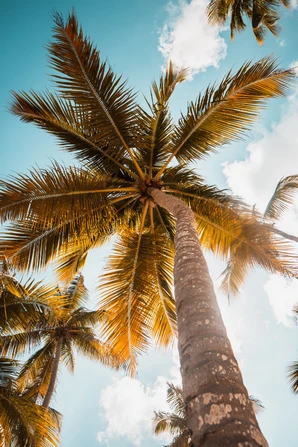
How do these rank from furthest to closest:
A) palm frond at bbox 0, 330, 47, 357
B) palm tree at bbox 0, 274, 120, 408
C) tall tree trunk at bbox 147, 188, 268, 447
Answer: palm tree at bbox 0, 274, 120, 408 < palm frond at bbox 0, 330, 47, 357 < tall tree trunk at bbox 147, 188, 268, 447

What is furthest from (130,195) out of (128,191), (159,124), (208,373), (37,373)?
(37,373)

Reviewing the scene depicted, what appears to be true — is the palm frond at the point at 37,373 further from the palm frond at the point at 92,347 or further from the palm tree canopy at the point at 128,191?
the palm tree canopy at the point at 128,191

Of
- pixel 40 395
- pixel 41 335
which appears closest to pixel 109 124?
pixel 41 335

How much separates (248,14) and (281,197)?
11.7 meters

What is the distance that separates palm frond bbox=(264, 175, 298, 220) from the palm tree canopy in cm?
63

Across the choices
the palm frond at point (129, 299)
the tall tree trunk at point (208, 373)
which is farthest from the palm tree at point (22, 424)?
the tall tree trunk at point (208, 373)

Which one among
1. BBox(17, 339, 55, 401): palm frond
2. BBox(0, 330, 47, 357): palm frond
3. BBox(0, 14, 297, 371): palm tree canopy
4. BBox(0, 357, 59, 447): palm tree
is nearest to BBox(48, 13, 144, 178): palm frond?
BBox(0, 14, 297, 371): palm tree canopy

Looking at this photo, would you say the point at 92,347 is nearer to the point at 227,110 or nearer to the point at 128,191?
the point at 128,191

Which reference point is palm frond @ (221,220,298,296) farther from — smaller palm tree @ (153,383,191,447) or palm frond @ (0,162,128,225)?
smaller palm tree @ (153,383,191,447)

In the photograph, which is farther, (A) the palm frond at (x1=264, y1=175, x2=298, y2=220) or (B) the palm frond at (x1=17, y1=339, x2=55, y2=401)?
(B) the palm frond at (x1=17, y1=339, x2=55, y2=401)

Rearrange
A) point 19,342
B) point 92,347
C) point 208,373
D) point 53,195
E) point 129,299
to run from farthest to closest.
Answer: point 92,347 < point 19,342 < point 129,299 < point 53,195 < point 208,373

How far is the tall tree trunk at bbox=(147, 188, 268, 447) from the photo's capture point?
159cm

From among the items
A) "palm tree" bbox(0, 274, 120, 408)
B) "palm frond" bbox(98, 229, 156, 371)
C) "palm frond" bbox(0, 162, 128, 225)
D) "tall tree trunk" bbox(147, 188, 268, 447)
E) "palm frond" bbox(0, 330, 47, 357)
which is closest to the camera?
"tall tree trunk" bbox(147, 188, 268, 447)

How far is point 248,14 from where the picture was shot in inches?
515
